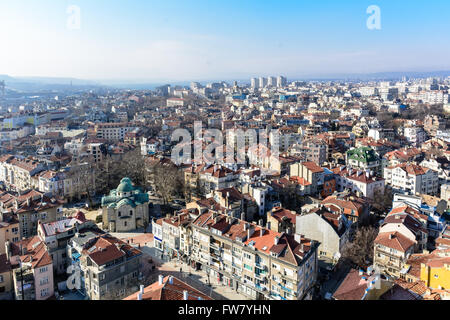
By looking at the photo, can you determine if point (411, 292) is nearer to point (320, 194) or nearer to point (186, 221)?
point (186, 221)

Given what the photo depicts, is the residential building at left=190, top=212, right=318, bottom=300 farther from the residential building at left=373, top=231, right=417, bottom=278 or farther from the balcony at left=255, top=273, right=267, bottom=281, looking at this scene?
the residential building at left=373, top=231, right=417, bottom=278

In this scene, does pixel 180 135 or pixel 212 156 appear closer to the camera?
pixel 212 156

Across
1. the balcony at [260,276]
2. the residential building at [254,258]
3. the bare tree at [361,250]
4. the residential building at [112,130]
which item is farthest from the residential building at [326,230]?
the residential building at [112,130]

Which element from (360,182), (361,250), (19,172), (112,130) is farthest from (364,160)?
(112,130)

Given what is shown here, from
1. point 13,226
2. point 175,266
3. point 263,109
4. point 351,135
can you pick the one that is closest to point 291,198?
point 175,266

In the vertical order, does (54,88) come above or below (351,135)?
above

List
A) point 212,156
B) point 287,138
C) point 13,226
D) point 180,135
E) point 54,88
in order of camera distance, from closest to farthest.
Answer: point 13,226, point 212,156, point 287,138, point 180,135, point 54,88

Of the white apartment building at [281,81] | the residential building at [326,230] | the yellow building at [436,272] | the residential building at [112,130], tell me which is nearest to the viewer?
the yellow building at [436,272]

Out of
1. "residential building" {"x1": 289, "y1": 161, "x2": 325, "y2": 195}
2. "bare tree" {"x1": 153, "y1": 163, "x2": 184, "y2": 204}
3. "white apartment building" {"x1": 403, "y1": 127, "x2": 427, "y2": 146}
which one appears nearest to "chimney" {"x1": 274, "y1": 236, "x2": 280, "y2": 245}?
"residential building" {"x1": 289, "y1": 161, "x2": 325, "y2": 195}

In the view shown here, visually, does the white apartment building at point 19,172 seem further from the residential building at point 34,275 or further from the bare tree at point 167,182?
the residential building at point 34,275
